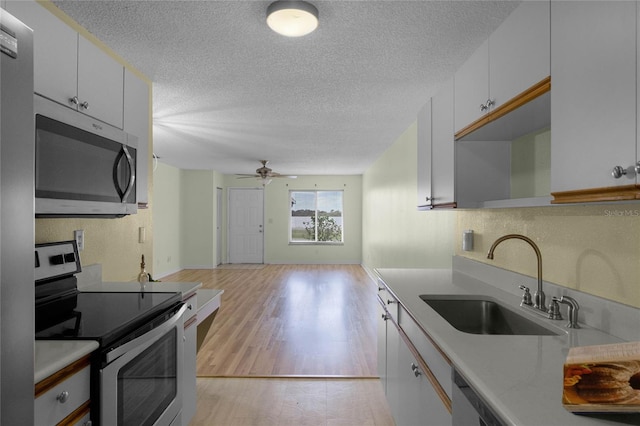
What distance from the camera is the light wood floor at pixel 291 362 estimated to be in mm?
2404

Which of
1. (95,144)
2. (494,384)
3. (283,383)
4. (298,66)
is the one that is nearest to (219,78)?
(298,66)

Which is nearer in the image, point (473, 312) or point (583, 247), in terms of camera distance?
point (583, 247)

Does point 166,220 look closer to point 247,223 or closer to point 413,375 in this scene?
point 247,223

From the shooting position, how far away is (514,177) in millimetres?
2100

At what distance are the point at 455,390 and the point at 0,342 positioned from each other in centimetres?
129

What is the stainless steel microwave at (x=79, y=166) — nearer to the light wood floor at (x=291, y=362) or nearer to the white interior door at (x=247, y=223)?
the light wood floor at (x=291, y=362)

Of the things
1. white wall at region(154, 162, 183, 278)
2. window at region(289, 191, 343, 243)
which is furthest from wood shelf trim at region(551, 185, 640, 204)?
window at region(289, 191, 343, 243)

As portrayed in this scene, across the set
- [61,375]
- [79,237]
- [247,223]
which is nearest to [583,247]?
[61,375]

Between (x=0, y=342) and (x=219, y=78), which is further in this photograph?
(x=219, y=78)

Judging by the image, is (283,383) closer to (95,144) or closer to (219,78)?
(95,144)

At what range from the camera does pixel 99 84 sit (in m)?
1.92

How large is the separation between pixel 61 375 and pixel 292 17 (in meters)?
1.85

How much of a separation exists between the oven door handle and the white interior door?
753cm

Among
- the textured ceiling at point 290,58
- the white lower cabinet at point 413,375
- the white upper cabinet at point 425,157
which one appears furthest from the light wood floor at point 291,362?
the textured ceiling at point 290,58
